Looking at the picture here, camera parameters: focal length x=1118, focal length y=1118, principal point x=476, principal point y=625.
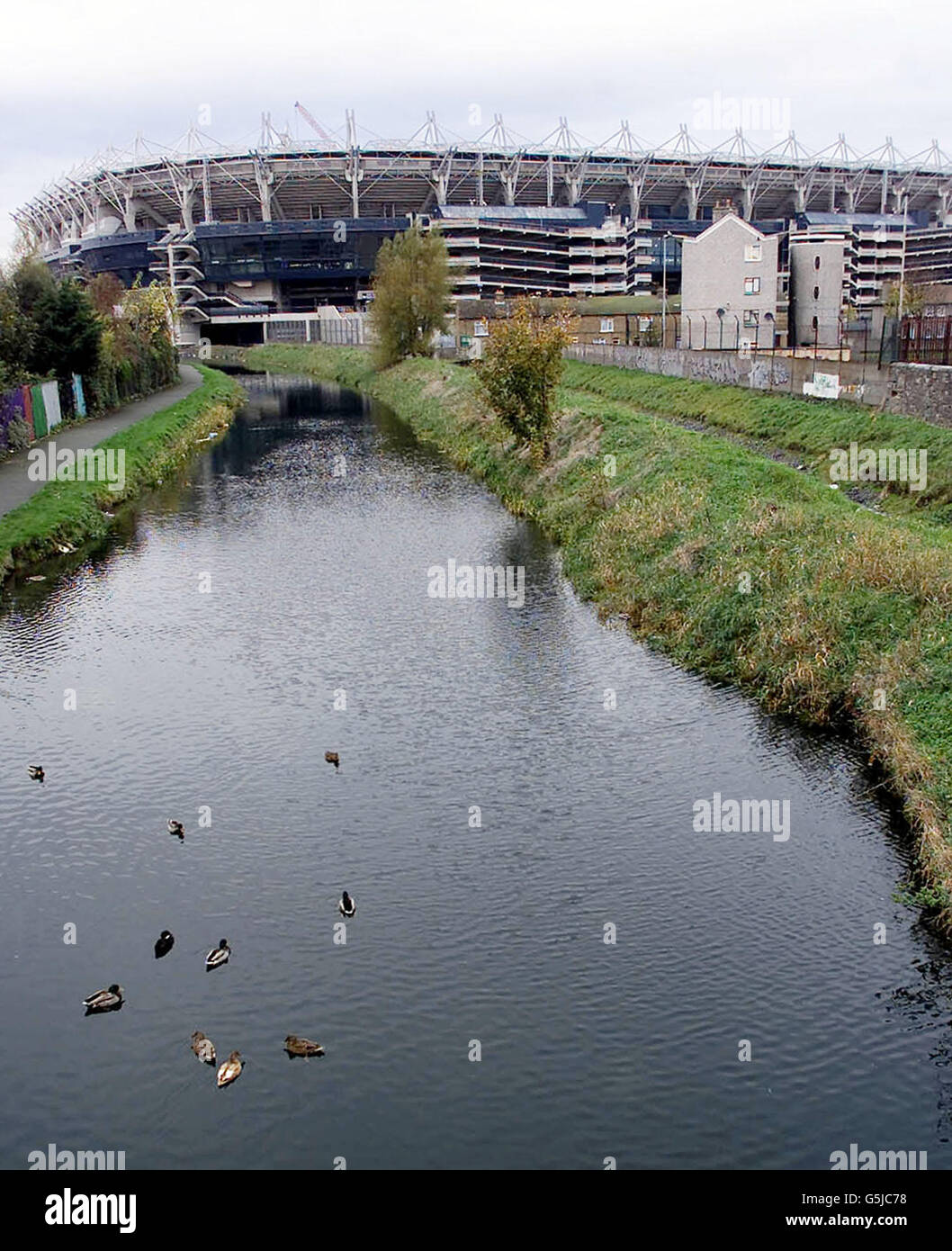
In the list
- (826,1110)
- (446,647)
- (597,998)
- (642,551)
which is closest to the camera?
(826,1110)

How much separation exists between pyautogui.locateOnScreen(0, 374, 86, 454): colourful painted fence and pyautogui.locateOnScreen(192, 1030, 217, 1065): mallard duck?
3522 cm

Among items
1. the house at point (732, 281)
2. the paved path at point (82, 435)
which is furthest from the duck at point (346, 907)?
the house at point (732, 281)

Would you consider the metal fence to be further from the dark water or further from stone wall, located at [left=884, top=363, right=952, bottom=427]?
the dark water

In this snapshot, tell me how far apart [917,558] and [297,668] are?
12234 millimetres

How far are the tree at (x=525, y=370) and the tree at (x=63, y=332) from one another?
22280 mm

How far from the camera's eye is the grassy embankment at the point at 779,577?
58.8 feet

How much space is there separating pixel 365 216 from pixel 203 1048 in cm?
18773

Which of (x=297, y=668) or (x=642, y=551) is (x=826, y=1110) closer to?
(x=297, y=668)

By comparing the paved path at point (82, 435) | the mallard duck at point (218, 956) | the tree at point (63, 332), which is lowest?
the mallard duck at point (218, 956)

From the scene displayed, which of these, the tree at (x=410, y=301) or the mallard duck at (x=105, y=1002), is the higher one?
the tree at (x=410, y=301)

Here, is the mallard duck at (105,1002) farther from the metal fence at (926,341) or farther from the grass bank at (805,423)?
the metal fence at (926,341)

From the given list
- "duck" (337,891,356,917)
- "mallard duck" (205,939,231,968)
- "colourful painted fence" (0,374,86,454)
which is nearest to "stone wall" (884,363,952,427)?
"duck" (337,891,356,917)
